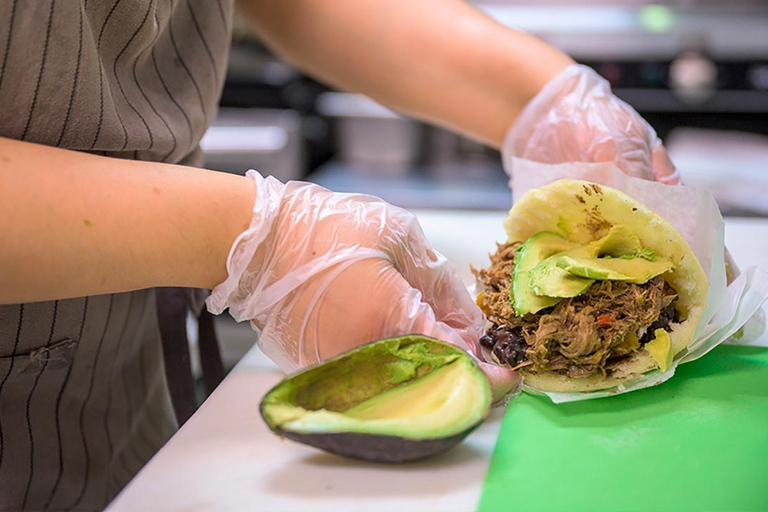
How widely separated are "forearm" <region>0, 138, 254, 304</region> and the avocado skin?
0.22m

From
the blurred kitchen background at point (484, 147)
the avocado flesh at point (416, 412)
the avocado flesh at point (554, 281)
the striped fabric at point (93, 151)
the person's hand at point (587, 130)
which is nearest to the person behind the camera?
the avocado flesh at point (416, 412)

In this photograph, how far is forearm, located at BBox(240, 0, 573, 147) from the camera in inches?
54.3

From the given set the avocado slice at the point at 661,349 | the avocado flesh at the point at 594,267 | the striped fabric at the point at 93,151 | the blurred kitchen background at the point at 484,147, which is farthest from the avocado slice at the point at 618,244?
the blurred kitchen background at the point at 484,147

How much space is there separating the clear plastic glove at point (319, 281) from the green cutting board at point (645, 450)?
74mm

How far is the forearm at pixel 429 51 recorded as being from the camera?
138 centimetres

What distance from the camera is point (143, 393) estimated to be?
125 centimetres

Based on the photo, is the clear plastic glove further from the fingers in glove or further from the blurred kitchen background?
the blurred kitchen background

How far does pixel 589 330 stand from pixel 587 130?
465 mm

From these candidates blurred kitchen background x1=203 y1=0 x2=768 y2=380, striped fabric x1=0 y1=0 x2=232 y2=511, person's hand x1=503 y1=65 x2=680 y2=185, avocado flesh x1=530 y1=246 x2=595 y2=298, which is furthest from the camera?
blurred kitchen background x1=203 y1=0 x2=768 y2=380

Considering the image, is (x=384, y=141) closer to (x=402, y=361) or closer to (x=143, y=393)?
(x=143, y=393)

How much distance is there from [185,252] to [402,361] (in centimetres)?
25

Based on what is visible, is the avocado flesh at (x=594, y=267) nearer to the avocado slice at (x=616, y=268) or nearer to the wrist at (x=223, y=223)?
the avocado slice at (x=616, y=268)

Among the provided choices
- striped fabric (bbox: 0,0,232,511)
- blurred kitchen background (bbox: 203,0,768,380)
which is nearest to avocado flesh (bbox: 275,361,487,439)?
striped fabric (bbox: 0,0,232,511)

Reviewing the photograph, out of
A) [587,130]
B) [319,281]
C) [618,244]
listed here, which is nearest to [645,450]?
[618,244]
